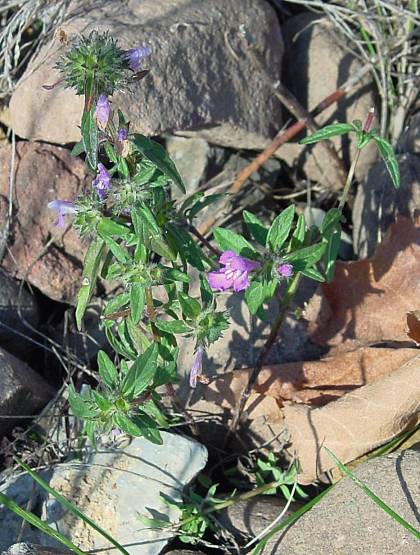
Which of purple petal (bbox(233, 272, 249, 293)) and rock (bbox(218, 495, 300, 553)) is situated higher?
purple petal (bbox(233, 272, 249, 293))

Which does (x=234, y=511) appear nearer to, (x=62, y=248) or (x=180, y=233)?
(x=180, y=233)

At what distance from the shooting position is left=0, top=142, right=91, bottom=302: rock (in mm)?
3621

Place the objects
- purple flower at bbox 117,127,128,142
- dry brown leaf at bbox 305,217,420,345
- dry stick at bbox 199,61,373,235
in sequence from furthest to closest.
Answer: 1. dry stick at bbox 199,61,373,235
2. dry brown leaf at bbox 305,217,420,345
3. purple flower at bbox 117,127,128,142

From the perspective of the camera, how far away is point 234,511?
2.98 m

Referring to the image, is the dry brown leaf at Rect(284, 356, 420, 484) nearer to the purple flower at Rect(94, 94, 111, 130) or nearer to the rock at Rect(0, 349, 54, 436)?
the rock at Rect(0, 349, 54, 436)

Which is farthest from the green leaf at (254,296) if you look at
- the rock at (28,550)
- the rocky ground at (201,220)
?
the rock at (28,550)

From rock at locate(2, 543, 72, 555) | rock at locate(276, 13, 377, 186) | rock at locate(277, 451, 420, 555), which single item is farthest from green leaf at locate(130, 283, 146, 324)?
rock at locate(276, 13, 377, 186)

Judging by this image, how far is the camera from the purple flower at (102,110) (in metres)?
2.31

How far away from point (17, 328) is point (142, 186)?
139 cm

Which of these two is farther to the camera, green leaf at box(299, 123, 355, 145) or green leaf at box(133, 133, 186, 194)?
green leaf at box(299, 123, 355, 145)

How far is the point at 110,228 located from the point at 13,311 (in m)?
1.22

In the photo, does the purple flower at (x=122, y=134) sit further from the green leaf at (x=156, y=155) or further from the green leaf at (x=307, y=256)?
the green leaf at (x=307, y=256)

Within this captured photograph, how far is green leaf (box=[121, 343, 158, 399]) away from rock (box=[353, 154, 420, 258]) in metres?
1.49

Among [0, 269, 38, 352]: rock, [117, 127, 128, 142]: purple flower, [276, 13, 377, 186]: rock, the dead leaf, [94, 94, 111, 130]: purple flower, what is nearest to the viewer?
[94, 94, 111, 130]: purple flower
